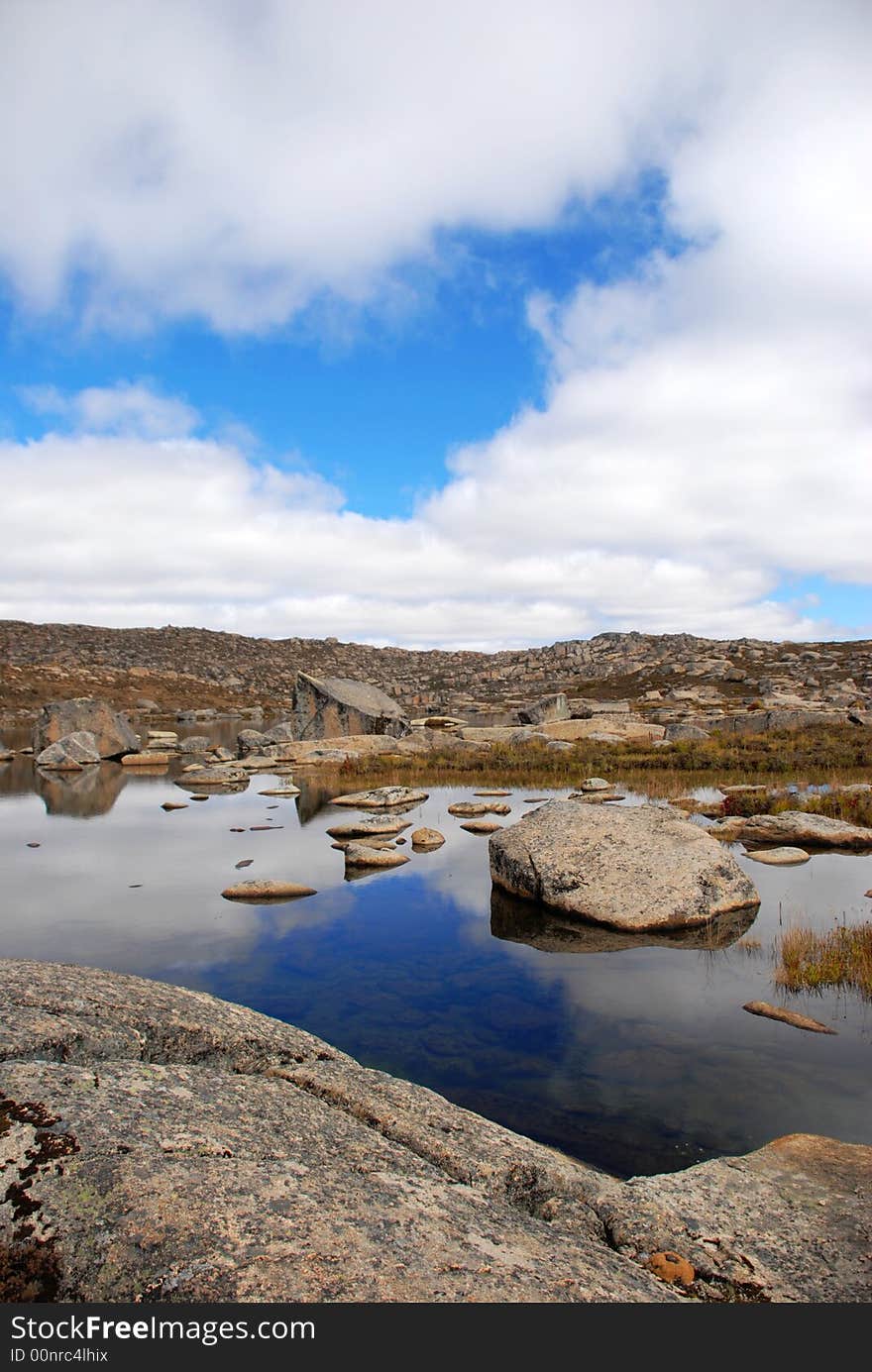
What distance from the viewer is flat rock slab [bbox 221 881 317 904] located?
14.7 metres

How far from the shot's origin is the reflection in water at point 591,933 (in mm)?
11836

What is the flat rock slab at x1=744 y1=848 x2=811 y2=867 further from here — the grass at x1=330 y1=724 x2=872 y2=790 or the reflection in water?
the grass at x1=330 y1=724 x2=872 y2=790

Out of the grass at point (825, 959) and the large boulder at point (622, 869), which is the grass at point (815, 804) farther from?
the grass at point (825, 959)

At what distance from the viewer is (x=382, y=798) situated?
25.7 metres

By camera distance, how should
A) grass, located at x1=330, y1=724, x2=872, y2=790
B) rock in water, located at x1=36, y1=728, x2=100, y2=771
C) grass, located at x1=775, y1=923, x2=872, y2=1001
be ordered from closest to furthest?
grass, located at x1=775, y1=923, x2=872, y2=1001 < grass, located at x1=330, y1=724, x2=872, y2=790 < rock in water, located at x1=36, y1=728, x2=100, y2=771

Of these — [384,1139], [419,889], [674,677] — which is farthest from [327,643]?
[384,1139]

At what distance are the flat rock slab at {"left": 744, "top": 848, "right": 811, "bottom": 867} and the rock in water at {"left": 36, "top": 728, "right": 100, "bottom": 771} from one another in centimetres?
3258

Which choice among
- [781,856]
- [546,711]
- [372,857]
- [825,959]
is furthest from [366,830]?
[546,711]

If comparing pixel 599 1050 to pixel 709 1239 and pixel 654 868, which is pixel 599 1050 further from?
pixel 654 868

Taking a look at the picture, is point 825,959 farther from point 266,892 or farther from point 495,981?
point 266,892

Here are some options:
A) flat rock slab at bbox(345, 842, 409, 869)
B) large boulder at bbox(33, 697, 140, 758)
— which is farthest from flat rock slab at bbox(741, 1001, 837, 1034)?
large boulder at bbox(33, 697, 140, 758)

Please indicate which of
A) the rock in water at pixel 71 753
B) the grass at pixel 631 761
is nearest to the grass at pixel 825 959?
the grass at pixel 631 761

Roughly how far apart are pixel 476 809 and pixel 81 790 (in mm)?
16807

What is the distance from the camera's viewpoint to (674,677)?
86875 mm
